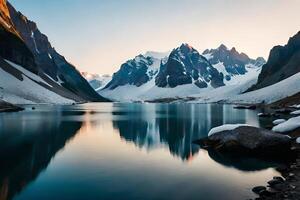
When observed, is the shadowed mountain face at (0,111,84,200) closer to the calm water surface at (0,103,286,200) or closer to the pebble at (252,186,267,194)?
the calm water surface at (0,103,286,200)

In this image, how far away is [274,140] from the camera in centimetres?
3872

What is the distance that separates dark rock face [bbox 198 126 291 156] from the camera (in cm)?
3838

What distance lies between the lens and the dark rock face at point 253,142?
38375 mm

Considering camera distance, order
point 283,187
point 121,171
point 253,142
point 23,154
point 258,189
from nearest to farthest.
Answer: point 283,187
point 258,189
point 121,171
point 23,154
point 253,142

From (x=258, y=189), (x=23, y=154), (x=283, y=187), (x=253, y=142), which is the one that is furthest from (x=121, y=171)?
(x=253, y=142)

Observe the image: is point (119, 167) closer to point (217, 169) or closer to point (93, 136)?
point (217, 169)

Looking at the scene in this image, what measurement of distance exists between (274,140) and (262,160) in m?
4.55

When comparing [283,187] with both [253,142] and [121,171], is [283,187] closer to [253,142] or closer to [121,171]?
[121,171]

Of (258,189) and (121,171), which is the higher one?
(258,189)

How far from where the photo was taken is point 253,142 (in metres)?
39.0

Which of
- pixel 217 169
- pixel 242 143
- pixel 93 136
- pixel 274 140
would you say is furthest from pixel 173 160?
pixel 93 136

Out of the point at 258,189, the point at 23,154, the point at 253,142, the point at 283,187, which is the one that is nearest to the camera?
the point at 283,187

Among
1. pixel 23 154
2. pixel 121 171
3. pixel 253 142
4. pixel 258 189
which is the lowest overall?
pixel 121 171

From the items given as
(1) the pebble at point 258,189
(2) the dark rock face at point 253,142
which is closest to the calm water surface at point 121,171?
(1) the pebble at point 258,189
